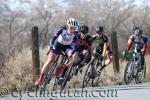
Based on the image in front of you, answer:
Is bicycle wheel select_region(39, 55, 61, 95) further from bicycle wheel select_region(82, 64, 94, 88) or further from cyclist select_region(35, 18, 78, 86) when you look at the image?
bicycle wheel select_region(82, 64, 94, 88)

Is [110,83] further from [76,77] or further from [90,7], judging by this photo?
[90,7]

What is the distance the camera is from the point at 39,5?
61.7 meters

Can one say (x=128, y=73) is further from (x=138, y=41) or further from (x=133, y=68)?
(x=138, y=41)

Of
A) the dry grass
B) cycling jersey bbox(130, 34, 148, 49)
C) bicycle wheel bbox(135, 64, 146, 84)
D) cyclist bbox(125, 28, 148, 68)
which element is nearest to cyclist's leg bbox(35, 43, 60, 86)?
the dry grass

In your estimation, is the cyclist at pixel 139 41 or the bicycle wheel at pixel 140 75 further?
the bicycle wheel at pixel 140 75

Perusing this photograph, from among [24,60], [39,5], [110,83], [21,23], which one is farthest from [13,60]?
[39,5]

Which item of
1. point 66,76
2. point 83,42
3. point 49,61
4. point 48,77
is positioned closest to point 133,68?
point 83,42

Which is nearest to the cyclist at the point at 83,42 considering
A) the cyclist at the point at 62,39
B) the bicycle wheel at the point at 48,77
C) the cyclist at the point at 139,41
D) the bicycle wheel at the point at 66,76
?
the bicycle wheel at the point at 66,76

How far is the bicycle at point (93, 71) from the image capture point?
16578 mm

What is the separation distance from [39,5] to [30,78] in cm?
4662

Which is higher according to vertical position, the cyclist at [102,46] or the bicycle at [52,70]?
the cyclist at [102,46]

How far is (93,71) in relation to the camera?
16.6m

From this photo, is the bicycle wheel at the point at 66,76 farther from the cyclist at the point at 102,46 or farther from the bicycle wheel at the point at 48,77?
the cyclist at the point at 102,46

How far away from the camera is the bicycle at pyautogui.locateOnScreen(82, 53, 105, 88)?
54.4ft
